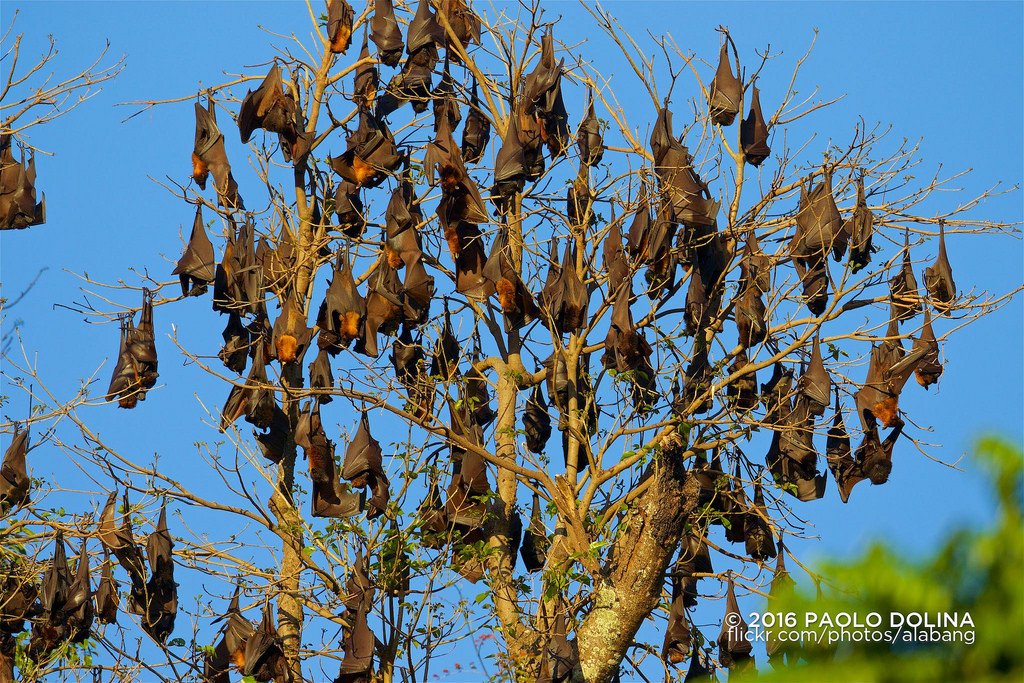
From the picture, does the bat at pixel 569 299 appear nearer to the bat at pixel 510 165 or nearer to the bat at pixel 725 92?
the bat at pixel 510 165

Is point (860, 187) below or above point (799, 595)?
above

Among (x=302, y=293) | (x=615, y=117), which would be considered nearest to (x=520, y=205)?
(x=615, y=117)

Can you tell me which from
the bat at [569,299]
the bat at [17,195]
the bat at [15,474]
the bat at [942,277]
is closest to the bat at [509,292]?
the bat at [569,299]

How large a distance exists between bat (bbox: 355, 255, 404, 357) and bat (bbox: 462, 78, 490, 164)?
1.81 m

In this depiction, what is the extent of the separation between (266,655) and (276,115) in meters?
6.10

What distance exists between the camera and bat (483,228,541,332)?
424 inches

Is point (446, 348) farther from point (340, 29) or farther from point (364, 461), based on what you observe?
point (340, 29)

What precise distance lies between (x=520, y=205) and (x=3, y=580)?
260 inches

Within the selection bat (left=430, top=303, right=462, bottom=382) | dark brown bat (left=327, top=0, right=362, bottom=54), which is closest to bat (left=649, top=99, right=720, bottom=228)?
bat (left=430, top=303, right=462, bottom=382)

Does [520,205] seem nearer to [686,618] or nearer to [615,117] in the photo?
[615,117]

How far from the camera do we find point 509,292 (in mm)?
10859

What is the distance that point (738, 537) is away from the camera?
12477 millimetres

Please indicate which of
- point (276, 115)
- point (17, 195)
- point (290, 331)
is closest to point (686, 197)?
point (290, 331)

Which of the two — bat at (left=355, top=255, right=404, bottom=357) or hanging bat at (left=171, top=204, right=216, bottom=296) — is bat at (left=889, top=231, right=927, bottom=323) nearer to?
bat at (left=355, top=255, right=404, bottom=357)
